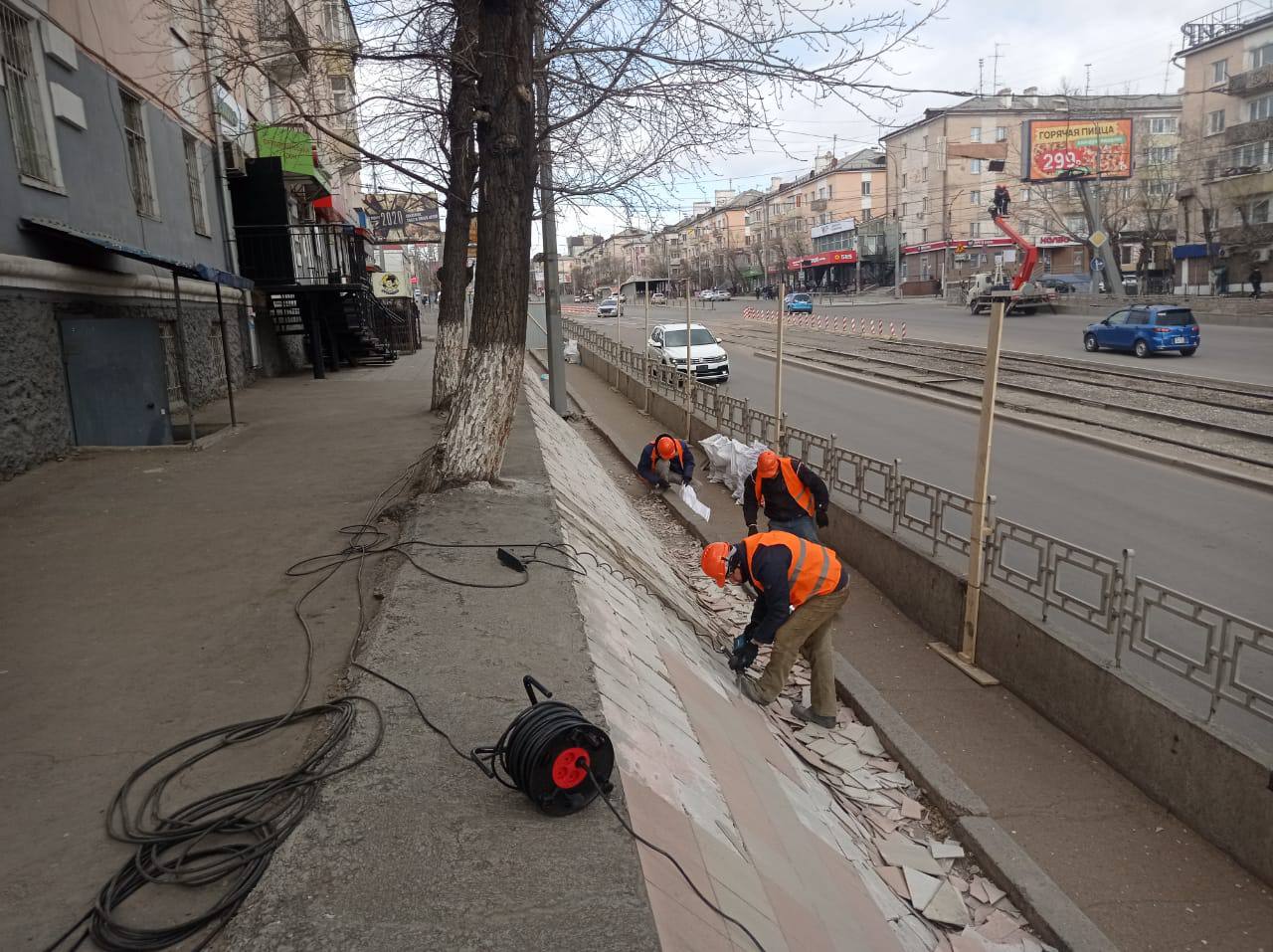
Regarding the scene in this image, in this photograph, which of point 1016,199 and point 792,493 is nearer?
point 792,493

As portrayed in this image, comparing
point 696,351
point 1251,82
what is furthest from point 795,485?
point 1251,82

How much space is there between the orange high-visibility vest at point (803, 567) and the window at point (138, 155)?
1065 centimetres

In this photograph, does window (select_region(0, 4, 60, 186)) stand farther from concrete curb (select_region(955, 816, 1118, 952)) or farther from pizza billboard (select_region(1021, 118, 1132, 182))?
pizza billboard (select_region(1021, 118, 1132, 182))

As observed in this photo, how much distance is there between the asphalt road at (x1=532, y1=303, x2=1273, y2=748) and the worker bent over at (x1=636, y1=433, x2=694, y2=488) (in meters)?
3.33

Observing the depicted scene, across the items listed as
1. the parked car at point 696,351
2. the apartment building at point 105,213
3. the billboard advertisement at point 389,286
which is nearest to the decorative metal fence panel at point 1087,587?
the apartment building at point 105,213

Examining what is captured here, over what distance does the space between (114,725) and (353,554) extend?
238cm

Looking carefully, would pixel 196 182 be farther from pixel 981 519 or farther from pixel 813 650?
pixel 981 519

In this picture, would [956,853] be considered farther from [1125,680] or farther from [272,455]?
[272,455]

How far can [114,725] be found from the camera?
3.92 metres

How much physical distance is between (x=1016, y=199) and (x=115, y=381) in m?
69.1

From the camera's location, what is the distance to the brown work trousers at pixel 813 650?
5812mm

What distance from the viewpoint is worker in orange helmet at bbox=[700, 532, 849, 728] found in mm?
5559

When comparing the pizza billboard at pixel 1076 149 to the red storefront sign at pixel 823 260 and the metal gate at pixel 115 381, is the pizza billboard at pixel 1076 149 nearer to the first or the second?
the red storefront sign at pixel 823 260

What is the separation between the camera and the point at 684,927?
2559 millimetres
